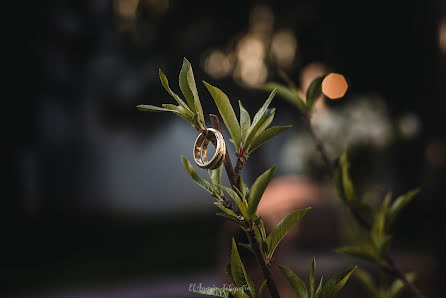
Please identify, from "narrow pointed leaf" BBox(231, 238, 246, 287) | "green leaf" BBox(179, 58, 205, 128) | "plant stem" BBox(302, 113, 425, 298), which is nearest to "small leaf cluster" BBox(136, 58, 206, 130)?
"green leaf" BBox(179, 58, 205, 128)

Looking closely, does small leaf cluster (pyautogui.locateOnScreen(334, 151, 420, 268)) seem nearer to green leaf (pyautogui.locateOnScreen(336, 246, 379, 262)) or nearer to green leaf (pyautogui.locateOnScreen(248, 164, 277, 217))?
green leaf (pyautogui.locateOnScreen(336, 246, 379, 262))

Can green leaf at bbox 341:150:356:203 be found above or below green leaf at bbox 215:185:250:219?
below

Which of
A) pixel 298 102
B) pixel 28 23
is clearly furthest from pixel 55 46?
pixel 298 102

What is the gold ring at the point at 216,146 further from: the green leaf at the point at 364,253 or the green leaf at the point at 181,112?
the green leaf at the point at 364,253

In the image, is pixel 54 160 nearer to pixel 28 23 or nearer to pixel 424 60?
pixel 28 23

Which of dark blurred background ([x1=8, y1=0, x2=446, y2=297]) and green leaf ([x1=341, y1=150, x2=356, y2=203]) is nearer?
green leaf ([x1=341, y1=150, x2=356, y2=203])

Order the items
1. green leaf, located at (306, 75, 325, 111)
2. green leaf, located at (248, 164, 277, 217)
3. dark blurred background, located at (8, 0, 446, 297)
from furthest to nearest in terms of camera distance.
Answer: dark blurred background, located at (8, 0, 446, 297)
green leaf, located at (306, 75, 325, 111)
green leaf, located at (248, 164, 277, 217)
